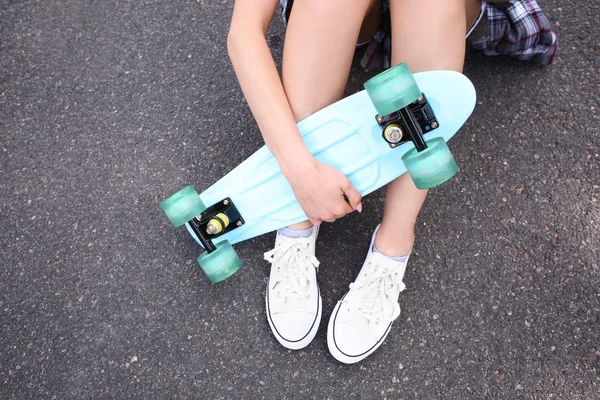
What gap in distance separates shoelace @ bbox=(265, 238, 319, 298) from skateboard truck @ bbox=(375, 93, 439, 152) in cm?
39

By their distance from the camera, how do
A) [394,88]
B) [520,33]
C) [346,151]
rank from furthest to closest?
[520,33]
[346,151]
[394,88]

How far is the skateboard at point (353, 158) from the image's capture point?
1.01m

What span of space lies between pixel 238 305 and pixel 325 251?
1.00 ft

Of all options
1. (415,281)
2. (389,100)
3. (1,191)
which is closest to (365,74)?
(389,100)

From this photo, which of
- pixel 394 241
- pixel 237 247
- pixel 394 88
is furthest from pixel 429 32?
pixel 237 247

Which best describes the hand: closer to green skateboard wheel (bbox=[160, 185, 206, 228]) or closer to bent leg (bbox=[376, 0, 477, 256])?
bent leg (bbox=[376, 0, 477, 256])

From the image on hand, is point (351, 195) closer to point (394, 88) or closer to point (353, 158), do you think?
point (353, 158)

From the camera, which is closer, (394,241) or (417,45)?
(417,45)

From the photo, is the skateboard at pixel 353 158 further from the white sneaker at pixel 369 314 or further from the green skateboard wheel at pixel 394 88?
the white sneaker at pixel 369 314

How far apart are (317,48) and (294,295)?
25.8 inches

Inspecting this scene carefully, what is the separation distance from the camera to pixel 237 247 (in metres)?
1.40

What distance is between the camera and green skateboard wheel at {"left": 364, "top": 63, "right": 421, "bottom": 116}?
37.4 inches

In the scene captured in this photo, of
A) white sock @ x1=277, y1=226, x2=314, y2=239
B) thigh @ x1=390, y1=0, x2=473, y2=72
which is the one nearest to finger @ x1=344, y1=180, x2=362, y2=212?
white sock @ x1=277, y1=226, x2=314, y2=239

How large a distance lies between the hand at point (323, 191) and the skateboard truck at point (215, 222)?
10.1 inches
